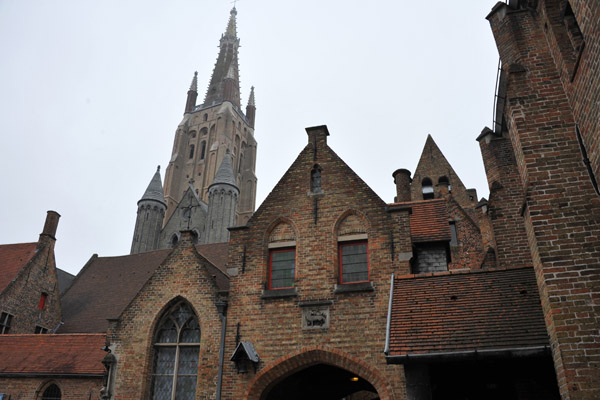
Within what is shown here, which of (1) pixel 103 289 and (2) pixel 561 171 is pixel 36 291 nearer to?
(1) pixel 103 289

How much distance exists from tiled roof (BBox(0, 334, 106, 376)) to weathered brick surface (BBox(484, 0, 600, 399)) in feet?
45.1

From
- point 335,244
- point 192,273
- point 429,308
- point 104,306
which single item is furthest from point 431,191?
point 104,306

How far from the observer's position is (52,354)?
1697cm

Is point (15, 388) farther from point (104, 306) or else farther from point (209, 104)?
point (209, 104)

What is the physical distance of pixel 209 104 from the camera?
74.2 m

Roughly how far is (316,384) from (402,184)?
7.12 metres

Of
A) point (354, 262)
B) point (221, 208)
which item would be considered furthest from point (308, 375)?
point (221, 208)

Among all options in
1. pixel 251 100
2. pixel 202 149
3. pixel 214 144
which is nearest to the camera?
pixel 214 144

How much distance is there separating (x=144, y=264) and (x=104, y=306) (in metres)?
3.50

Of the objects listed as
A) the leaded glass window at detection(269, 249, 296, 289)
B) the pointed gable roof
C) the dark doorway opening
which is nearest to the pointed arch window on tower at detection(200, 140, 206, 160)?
the pointed gable roof

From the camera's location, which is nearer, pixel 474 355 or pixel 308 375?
pixel 474 355

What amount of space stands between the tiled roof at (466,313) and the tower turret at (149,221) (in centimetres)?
3847

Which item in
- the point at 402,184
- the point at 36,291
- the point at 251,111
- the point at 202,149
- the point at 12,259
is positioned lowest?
the point at 36,291

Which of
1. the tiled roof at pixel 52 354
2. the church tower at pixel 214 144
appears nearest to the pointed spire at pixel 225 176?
the church tower at pixel 214 144
